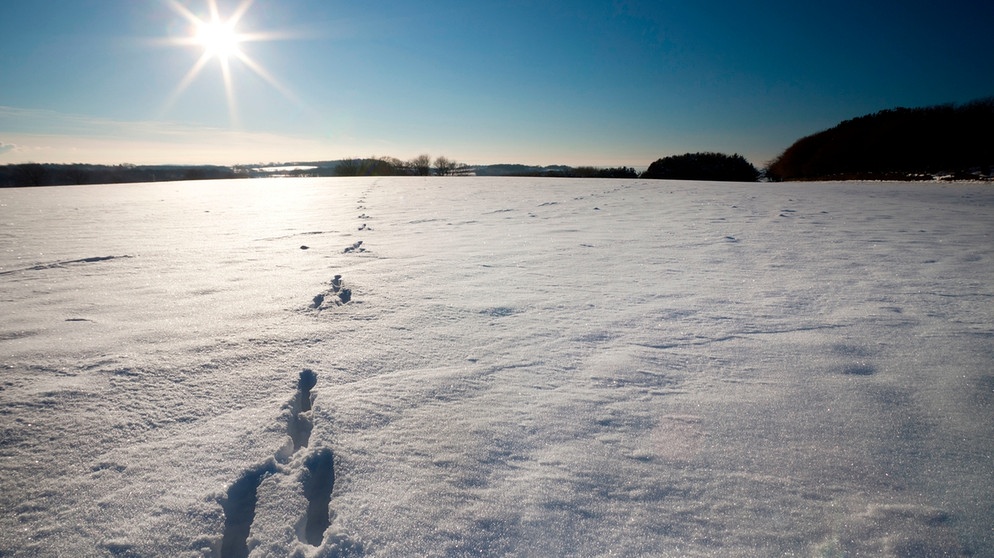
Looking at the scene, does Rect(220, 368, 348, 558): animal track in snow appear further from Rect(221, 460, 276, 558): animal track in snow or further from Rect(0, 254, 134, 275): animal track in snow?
Rect(0, 254, 134, 275): animal track in snow

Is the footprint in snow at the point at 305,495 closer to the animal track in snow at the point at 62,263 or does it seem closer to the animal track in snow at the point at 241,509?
the animal track in snow at the point at 241,509

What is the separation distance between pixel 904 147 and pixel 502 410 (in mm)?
19792

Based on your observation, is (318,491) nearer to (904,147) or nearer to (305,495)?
(305,495)

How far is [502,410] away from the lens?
4.14ft

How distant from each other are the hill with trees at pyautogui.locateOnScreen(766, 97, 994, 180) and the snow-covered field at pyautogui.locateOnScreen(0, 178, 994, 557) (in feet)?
41.4

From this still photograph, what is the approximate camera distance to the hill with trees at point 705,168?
20.4 meters

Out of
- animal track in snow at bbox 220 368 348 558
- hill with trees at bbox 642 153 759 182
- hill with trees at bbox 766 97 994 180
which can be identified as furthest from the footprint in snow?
hill with trees at bbox 642 153 759 182

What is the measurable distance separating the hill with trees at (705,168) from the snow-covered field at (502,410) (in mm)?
20116

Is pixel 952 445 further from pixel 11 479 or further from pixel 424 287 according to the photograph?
pixel 11 479

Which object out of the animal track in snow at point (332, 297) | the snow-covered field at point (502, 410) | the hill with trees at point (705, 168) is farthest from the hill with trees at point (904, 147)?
the animal track in snow at point (332, 297)

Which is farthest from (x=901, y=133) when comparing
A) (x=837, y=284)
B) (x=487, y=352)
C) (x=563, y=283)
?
(x=487, y=352)

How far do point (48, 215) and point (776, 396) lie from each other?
9.10m

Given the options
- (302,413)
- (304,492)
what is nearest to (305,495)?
(304,492)

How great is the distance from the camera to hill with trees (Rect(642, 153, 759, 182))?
20422 mm
